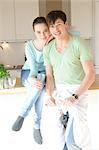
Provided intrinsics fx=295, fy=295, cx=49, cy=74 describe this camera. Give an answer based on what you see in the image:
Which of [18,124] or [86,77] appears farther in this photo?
[18,124]

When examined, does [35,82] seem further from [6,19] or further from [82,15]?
[82,15]

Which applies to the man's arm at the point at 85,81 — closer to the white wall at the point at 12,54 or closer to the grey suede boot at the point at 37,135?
the grey suede boot at the point at 37,135

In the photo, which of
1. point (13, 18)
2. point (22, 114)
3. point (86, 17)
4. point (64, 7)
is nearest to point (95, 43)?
point (86, 17)

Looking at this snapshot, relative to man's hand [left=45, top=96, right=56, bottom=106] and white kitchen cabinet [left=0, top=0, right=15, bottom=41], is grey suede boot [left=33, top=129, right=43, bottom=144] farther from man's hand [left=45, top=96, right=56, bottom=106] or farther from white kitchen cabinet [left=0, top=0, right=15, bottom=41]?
white kitchen cabinet [left=0, top=0, right=15, bottom=41]

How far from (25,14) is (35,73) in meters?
2.51

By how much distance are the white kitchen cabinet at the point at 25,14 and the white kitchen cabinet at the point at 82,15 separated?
0.61 m

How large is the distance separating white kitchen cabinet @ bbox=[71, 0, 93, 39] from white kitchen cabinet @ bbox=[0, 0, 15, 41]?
0.98 metres

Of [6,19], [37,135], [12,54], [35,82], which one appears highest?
[6,19]

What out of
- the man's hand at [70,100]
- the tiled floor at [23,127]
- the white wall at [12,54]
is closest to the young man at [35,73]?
the tiled floor at [23,127]

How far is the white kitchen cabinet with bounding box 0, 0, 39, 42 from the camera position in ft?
15.3

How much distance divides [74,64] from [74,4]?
297cm

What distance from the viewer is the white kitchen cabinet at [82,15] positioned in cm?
479

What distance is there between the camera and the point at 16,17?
4688mm

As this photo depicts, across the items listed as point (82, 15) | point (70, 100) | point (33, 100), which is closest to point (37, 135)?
point (33, 100)
